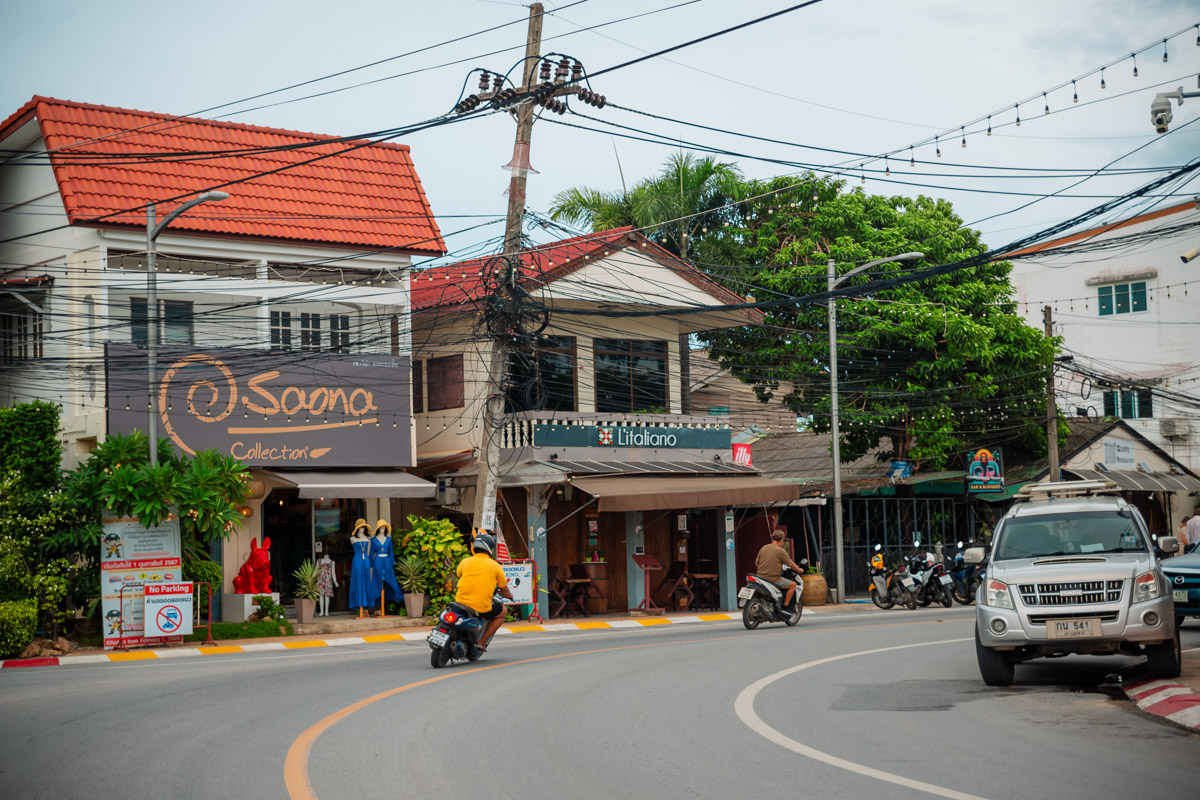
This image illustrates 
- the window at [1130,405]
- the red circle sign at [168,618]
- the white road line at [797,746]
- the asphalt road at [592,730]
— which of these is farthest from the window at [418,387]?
the window at [1130,405]

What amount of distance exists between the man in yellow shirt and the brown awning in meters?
9.06

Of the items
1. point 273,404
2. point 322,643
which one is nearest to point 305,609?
point 322,643

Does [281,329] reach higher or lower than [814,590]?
higher

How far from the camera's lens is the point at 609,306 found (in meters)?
30.6

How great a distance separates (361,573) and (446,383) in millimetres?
6534

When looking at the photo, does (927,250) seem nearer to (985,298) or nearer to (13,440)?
(985,298)

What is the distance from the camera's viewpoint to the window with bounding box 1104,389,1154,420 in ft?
162

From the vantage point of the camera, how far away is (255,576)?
2486cm

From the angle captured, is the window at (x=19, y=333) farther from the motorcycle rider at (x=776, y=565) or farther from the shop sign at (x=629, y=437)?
the motorcycle rider at (x=776, y=565)

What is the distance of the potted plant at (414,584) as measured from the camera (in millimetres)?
25750

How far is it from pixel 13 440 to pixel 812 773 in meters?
17.3

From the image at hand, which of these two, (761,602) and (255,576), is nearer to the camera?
(761,602)

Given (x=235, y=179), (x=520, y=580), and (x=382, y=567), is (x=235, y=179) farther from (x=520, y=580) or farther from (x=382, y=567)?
(x=520, y=580)

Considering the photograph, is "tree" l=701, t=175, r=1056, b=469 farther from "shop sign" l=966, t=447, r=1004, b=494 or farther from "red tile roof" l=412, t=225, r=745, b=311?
"red tile roof" l=412, t=225, r=745, b=311
